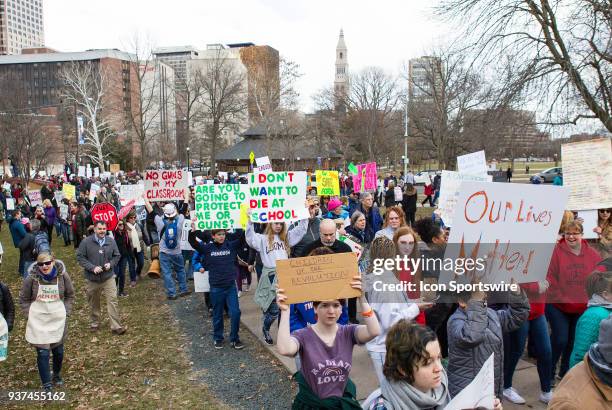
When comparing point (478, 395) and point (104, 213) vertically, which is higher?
point (104, 213)

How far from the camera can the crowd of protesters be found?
2623 millimetres

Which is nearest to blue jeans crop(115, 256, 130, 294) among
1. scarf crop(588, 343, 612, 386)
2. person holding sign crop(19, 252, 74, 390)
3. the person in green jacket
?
person holding sign crop(19, 252, 74, 390)

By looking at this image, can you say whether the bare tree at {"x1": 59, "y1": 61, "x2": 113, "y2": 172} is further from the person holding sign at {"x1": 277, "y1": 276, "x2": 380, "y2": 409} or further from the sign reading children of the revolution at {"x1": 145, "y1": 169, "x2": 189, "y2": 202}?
Result: the person holding sign at {"x1": 277, "y1": 276, "x2": 380, "y2": 409}

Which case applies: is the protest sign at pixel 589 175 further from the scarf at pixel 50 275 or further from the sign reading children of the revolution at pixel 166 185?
the sign reading children of the revolution at pixel 166 185

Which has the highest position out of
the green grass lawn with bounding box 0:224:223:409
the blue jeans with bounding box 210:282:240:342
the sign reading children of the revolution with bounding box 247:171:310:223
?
the sign reading children of the revolution with bounding box 247:171:310:223

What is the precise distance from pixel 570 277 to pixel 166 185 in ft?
26.7

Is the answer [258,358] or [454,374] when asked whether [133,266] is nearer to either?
[258,358]

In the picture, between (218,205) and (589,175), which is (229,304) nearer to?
(218,205)

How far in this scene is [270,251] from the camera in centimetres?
656

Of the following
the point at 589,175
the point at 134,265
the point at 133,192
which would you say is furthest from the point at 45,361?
the point at 133,192

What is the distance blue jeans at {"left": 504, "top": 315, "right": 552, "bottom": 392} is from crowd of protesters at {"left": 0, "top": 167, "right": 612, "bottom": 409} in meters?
0.01

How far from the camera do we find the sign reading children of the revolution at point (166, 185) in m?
10.5

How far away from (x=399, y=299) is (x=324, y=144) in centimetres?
5418

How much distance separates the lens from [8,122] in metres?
33.7
